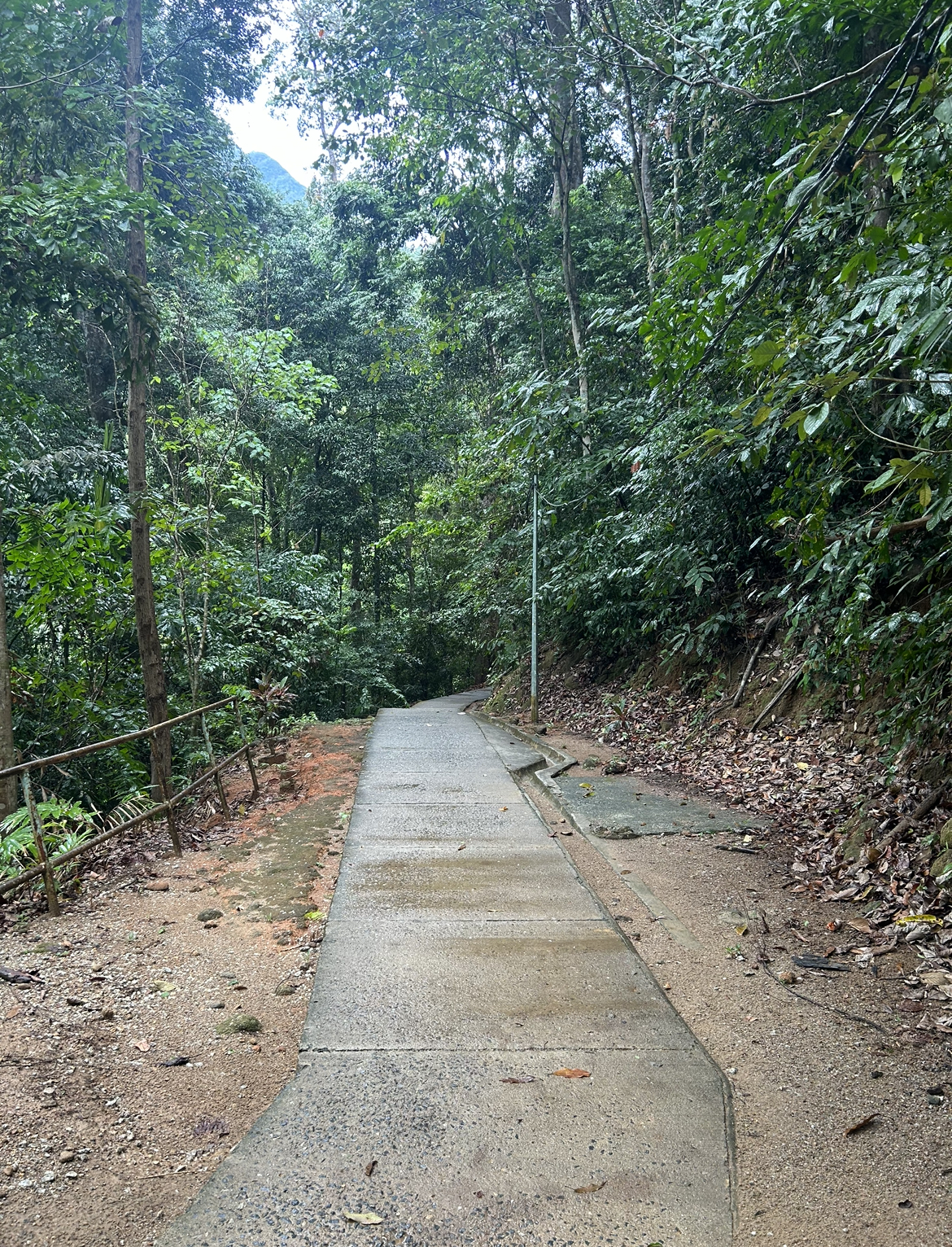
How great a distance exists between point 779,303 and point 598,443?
5.80m

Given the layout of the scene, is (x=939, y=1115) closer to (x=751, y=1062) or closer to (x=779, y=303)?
(x=751, y=1062)

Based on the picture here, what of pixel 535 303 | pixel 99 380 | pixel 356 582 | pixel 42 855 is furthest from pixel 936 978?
pixel 356 582

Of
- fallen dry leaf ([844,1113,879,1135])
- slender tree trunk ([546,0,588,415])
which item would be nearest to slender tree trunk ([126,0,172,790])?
slender tree trunk ([546,0,588,415])

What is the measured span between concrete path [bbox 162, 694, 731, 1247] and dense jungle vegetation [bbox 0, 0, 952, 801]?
2366 millimetres

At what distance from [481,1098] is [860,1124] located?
129 cm

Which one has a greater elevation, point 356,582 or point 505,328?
point 505,328

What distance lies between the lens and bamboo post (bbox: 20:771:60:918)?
173 inches

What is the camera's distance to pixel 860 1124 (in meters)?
2.75

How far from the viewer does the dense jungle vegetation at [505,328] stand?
4254mm

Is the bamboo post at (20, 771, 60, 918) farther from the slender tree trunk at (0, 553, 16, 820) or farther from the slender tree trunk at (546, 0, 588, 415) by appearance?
the slender tree trunk at (546, 0, 588, 415)

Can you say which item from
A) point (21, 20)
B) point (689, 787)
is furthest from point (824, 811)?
point (21, 20)

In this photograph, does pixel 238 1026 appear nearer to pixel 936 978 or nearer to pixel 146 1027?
pixel 146 1027

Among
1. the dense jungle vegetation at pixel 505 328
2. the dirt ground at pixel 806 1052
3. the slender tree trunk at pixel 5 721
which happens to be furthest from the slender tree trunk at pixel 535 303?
the dirt ground at pixel 806 1052

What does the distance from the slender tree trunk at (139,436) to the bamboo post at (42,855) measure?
9.66ft
